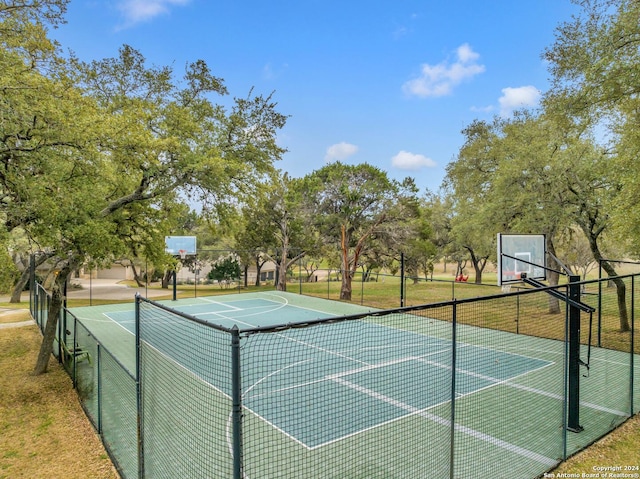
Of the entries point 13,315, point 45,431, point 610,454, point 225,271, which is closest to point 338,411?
point 610,454

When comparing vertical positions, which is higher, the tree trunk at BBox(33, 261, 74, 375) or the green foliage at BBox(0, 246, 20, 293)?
the green foliage at BBox(0, 246, 20, 293)

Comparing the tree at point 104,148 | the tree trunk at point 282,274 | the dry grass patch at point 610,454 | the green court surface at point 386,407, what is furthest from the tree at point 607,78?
the tree trunk at point 282,274

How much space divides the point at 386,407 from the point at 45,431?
5.28 metres

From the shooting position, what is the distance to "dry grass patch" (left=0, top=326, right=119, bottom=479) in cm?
470

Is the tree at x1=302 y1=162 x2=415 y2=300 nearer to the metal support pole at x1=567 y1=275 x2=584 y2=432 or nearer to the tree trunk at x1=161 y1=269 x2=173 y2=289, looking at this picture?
the metal support pole at x1=567 y1=275 x2=584 y2=432

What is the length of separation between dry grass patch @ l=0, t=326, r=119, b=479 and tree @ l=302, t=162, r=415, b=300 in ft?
49.9

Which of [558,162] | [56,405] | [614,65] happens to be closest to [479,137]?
[558,162]

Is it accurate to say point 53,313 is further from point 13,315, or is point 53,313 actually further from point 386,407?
point 13,315

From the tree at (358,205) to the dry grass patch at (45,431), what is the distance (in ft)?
49.9

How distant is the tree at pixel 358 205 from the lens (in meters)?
21.8

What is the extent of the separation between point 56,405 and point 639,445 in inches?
359

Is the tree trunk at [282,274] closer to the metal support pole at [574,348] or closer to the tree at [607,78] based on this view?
the tree at [607,78]

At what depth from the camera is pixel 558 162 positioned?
1227 cm

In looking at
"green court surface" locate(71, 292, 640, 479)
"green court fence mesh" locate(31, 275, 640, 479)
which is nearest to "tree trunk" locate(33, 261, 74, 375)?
"green court fence mesh" locate(31, 275, 640, 479)
